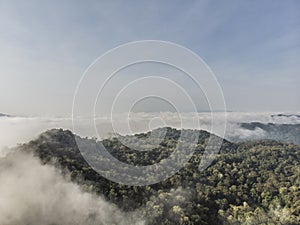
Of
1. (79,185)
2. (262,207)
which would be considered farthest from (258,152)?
(79,185)

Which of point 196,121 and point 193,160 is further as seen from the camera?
point 193,160

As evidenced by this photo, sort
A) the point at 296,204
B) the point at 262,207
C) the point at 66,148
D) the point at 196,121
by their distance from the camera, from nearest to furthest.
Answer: the point at 196,121 → the point at 296,204 → the point at 262,207 → the point at 66,148

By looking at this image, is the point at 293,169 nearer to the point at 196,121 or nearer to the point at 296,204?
the point at 296,204

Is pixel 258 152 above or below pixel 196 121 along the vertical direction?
below

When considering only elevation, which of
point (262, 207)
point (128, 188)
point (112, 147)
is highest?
point (112, 147)

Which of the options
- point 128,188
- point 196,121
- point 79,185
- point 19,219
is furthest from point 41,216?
point 196,121

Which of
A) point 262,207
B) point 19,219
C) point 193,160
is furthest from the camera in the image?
point 193,160
